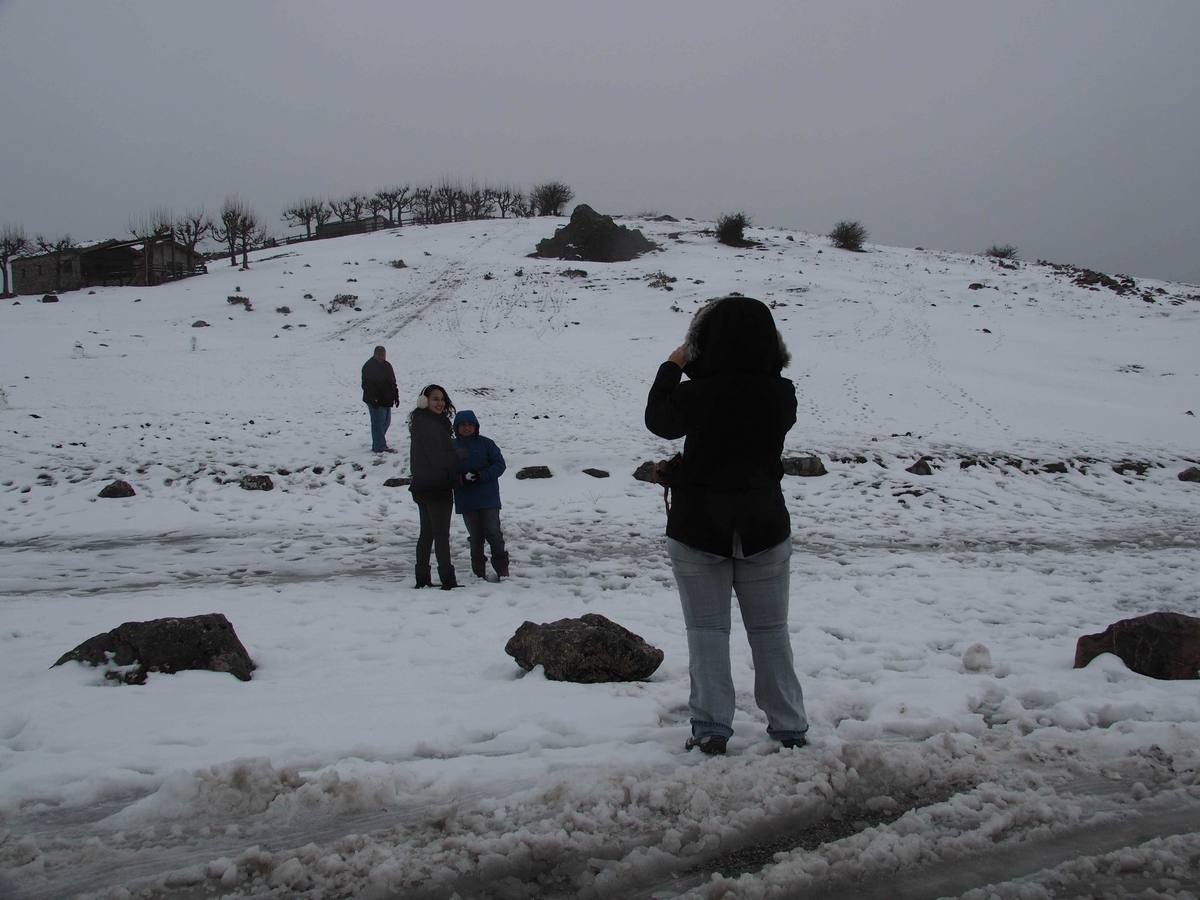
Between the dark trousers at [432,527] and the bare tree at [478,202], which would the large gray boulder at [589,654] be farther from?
the bare tree at [478,202]

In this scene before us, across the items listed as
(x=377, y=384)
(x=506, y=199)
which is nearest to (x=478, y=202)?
(x=506, y=199)

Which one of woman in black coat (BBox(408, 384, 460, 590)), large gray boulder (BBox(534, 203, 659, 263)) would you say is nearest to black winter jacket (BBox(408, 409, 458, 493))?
woman in black coat (BBox(408, 384, 460, 590))

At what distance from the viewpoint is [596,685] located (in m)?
4.13

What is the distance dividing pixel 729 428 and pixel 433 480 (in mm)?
4421

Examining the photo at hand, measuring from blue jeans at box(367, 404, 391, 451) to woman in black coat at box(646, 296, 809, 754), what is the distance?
35.5ft

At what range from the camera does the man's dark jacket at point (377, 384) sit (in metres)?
13.0

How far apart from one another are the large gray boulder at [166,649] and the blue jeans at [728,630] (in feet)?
9.25

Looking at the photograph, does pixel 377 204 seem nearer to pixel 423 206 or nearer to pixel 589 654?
pixel 423 206

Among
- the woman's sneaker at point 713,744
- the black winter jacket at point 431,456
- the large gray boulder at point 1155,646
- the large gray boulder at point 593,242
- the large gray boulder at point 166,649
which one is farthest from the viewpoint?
the large gray boulder at point 593,242

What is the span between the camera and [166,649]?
4.26m

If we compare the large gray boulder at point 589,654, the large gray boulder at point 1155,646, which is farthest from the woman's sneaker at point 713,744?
the large gray boulder at point 1155,646

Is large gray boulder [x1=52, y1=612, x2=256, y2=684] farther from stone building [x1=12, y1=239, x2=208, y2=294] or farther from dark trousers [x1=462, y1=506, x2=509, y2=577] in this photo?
stone building [x1=12, y1=239, x2=208, y2=294]

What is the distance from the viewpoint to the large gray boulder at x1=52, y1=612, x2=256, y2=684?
165 inches

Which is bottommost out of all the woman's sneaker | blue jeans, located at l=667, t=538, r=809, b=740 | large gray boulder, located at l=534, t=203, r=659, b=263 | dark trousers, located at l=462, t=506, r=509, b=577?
dark trousers, located at l=462, t=506, r=509, b=577
